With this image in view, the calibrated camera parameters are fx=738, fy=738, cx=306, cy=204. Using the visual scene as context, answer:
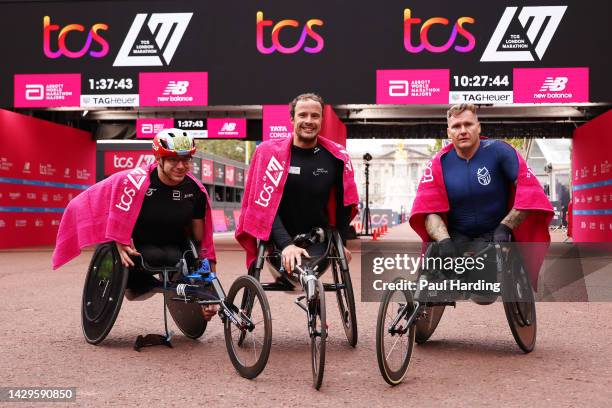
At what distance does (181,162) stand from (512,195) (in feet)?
7.59

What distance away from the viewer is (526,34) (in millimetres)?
15430

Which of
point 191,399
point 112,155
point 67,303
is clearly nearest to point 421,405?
point 191,399

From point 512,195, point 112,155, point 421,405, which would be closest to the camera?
point 421,405

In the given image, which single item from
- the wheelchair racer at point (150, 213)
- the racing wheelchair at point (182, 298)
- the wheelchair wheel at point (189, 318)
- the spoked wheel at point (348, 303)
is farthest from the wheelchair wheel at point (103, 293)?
the spoked wheel at point (348, 303)

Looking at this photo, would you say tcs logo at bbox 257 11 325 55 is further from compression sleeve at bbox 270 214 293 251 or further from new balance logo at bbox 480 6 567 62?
compression sleeve at bbox 270 214 293 251

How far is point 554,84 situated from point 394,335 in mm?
12594

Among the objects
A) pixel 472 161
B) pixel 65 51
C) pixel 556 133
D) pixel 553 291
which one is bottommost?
pixel 553 291

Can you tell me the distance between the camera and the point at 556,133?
2227 centimetres

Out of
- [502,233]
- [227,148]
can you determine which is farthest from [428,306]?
[227,148]

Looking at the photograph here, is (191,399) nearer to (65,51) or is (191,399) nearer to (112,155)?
(65,51)

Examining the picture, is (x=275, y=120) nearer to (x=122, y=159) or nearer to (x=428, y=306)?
(x=122, y=159)

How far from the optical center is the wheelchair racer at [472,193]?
4895 mm

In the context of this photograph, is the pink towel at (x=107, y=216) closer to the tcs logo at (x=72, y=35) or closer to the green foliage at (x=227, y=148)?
the tcs logo at (x=72, y=35)

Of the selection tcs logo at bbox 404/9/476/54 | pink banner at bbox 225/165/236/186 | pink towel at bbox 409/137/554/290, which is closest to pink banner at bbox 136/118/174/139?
tcs logo at bbox 404/9/476/54
